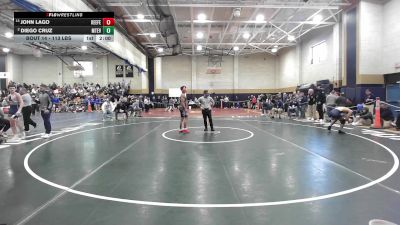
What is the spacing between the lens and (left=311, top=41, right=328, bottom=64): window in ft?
83.9

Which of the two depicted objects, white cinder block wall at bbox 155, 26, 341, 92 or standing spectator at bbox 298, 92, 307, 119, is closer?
standing spectator at bbox 298, 92, 307, 119

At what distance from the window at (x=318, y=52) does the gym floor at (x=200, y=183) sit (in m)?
17.9

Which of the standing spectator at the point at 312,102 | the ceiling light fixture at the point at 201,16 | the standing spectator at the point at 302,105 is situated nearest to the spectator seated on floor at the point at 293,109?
the standing spectator at the point at 302,105

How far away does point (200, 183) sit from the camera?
17.0 ft

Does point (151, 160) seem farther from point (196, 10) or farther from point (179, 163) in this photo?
point (196, 10)

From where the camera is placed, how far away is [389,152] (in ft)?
26.0

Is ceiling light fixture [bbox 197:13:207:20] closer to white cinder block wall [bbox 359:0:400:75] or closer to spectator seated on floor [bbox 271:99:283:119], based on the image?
spectator seated on floor [bbox 271:99:283:119]

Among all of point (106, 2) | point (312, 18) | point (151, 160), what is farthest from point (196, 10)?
point (151, 160)

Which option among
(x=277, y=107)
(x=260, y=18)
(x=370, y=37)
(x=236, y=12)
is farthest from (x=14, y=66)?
(x=370, y=37)

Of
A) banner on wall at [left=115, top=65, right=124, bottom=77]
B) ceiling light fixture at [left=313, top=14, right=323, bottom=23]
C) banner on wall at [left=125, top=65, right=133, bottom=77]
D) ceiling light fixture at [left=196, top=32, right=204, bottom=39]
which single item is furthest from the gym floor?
banner on wall at [left=115, top=65, right=124, bottom=77]

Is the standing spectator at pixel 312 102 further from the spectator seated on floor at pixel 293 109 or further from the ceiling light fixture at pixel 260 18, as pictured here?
the ceiling light fixture at pixel 260 18

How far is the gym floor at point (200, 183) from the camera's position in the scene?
3789mm

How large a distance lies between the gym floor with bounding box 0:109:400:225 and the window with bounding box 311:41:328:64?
17.9m

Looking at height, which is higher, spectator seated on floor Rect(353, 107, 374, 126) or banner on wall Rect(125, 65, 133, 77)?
banner on wall Rect(125, 65, 133, 77)
